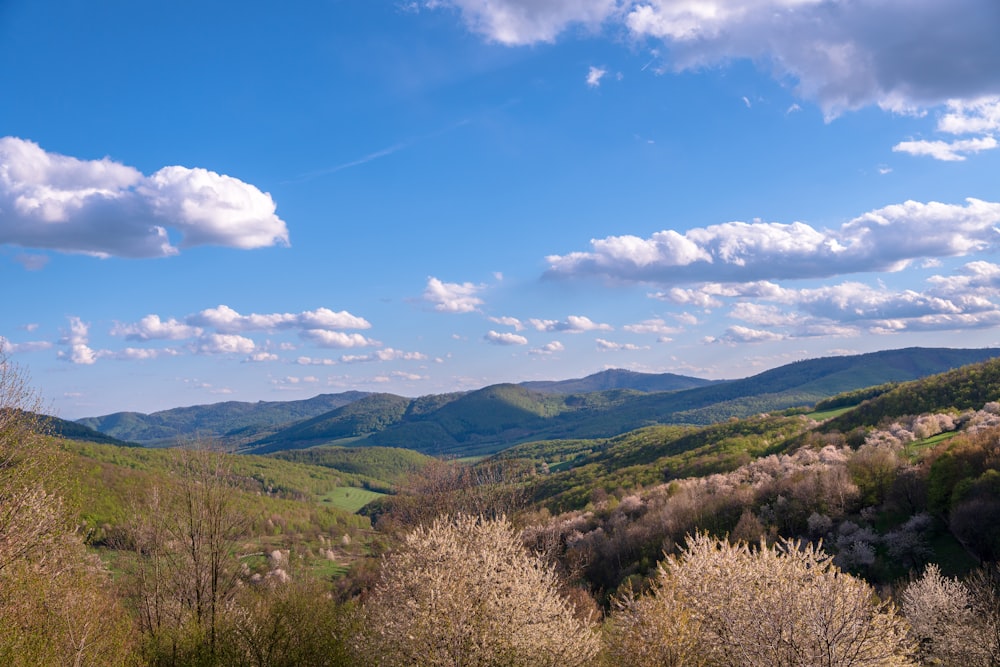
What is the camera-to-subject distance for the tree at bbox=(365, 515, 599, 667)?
66.0 ft

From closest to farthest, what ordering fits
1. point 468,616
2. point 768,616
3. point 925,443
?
point 768,616, point 468,616, point 925,443

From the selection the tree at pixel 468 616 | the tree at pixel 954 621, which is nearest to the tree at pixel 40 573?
the tree at pixel 468 616

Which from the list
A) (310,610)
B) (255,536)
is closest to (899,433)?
(310,610)

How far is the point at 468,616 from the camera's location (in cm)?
2055

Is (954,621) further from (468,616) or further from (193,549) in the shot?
(193,549)

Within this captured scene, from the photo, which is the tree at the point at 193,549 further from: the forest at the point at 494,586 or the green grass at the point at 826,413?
the green grass at the point at 826,413

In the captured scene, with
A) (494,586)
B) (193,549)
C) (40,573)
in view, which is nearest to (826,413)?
(494,586)

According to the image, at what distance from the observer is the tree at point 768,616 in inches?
704

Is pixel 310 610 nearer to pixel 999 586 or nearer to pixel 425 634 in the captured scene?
pixel 425 634

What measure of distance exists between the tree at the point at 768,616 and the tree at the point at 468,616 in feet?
9.89

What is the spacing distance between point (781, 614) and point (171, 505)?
118 ft

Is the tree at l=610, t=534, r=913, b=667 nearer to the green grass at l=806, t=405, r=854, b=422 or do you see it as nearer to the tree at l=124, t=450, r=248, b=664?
the tree at l=124, t=450, r=248, b=664

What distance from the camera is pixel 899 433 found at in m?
79.6

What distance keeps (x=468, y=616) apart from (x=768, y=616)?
33.3 feet
